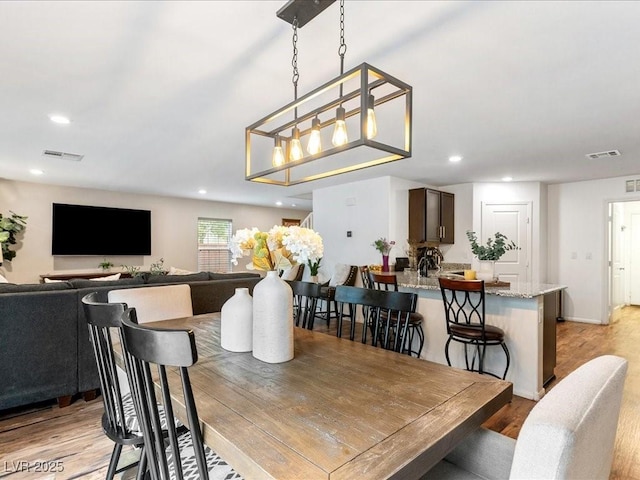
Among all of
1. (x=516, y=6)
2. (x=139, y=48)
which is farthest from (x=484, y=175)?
(x=139, y=48)

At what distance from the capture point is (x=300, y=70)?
7.47 feet

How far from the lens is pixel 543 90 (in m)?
2.53

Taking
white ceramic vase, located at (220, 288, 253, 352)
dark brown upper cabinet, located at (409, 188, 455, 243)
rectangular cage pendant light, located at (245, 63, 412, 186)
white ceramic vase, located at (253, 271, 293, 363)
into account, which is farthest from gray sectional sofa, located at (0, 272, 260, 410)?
dark brown upper cabinet, located at (409, 188, 455, 243)

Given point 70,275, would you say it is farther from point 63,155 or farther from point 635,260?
point 635,260

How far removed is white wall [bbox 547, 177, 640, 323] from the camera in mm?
5746

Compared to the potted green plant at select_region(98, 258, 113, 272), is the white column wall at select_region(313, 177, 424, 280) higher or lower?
higher

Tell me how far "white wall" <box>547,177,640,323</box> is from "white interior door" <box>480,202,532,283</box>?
565 millimetres

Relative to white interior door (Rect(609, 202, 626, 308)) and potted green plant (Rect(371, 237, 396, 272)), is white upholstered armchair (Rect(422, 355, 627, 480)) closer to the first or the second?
potted green plant (Rect(371, 237, 396, 272))

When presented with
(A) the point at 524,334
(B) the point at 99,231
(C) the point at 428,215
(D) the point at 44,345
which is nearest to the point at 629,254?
(C) the point at 428,215

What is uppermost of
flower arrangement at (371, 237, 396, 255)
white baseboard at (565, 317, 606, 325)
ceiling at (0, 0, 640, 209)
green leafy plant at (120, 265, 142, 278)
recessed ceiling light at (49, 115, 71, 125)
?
ceiling at (0, 0, 640, 209)

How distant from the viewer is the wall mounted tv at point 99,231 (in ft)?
21.1

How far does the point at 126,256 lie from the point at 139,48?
241 inches

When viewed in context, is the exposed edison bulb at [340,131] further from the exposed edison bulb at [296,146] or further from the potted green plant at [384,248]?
the potted green plant at [384,248]

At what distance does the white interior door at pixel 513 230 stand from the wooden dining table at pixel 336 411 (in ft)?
17.3
